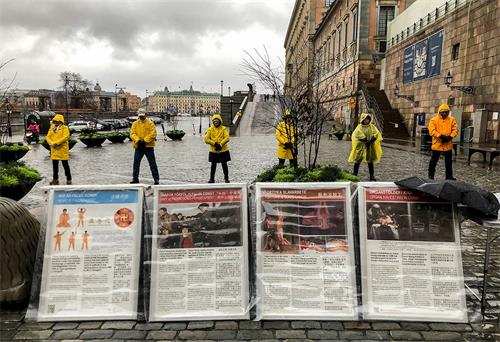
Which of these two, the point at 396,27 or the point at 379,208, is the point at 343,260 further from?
the point at 396,27

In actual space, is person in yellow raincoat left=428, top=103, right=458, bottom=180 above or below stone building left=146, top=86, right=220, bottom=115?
below

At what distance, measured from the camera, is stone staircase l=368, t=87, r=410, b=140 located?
3038 cm

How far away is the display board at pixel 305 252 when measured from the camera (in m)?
3.63

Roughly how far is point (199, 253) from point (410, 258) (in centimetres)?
188

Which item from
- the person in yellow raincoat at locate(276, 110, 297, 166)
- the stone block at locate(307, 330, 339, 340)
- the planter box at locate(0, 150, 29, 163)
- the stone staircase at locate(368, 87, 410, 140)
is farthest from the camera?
the stone staircase at locate(368, 87, 410, 140)

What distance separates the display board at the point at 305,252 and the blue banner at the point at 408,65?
2900cm

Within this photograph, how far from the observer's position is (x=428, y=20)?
27.1m

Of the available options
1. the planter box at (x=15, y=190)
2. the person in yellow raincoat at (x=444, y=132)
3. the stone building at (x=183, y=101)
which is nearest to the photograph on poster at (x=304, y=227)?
the planter box at (x=15, y=190)

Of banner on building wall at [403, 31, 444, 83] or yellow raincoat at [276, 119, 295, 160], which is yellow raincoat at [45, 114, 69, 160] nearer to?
yellow raincoat at [276, 119, 295, 160]

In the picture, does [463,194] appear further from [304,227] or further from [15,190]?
[15,190]

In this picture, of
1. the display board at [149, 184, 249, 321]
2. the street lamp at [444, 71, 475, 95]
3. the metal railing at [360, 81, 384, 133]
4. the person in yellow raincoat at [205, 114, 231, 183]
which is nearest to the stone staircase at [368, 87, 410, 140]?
the metal railing at [360, 81, 384, 133]

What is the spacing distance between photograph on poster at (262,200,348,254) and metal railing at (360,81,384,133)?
1107 inches

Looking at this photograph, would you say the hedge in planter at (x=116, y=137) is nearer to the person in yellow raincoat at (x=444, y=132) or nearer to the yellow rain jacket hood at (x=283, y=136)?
the yellow rain jacket hood at (x=283, y=136)

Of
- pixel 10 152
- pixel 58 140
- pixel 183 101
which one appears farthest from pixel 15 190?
pixel 183 101
